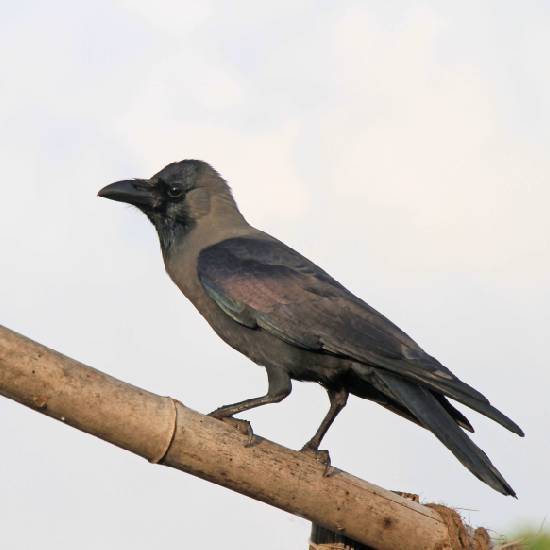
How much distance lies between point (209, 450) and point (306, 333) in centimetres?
115

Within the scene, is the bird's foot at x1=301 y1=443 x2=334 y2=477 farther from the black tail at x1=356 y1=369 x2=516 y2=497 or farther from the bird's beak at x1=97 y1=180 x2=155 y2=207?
the bird's beak at x1=97 y1=180 x2=155 y2=207

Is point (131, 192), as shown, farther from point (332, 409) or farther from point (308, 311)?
point (332, 409)

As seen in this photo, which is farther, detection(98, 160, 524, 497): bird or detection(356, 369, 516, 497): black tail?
detection(98, 160, 524, 497): bird

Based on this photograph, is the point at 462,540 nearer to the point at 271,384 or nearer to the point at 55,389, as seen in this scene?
the point at 271,384

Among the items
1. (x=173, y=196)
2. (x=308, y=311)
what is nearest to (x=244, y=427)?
(x=308, y=311)

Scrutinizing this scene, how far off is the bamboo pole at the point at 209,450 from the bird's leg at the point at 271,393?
1.89 ft

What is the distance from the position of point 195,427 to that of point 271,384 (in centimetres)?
113

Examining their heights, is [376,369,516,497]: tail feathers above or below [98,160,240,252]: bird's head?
below

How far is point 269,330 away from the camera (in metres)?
6.13

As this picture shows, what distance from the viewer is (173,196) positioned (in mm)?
7133

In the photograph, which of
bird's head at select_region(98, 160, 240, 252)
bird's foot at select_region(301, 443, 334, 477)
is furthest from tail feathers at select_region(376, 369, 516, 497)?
bird's head at select_region(98, 160, 240, 252)

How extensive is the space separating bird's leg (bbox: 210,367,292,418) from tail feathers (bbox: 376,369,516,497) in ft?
1.84

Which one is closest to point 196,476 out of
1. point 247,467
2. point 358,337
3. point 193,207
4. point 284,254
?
point 247,467

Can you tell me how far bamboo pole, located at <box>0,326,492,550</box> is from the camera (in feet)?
15.5
